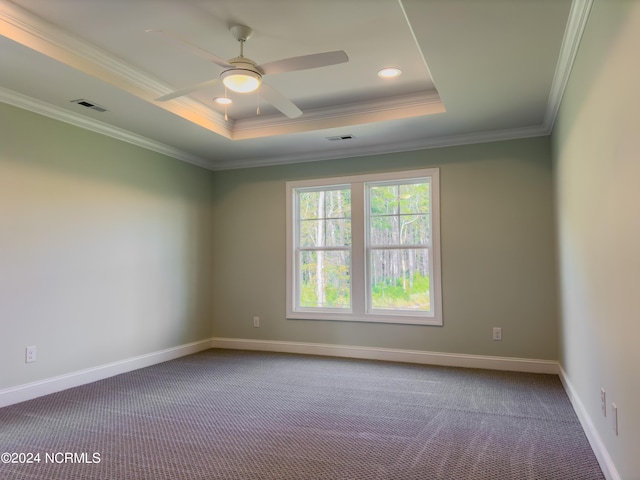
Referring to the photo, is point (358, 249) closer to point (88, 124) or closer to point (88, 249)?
point (88, 249)

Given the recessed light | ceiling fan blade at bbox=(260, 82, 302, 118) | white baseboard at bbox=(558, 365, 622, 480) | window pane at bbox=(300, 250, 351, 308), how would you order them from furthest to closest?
window pane at bbox=(300, 250, 351, 308)
the recessed light
ceiling fan blade at bbox=(260, 82, 302, 118)
white baseboard at bbox=(558, 365, 622, 480)

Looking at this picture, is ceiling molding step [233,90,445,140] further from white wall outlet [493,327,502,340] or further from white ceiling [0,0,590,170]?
white wall outlet [493,327,502,340]

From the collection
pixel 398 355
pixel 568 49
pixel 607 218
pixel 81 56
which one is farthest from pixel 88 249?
pixel 568 49

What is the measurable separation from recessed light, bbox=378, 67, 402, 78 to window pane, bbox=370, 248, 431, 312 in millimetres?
2013

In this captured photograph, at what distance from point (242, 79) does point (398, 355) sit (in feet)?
11.0

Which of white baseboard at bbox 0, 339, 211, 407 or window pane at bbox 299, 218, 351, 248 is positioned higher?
window pane at bbox 299, 218, 351, 248

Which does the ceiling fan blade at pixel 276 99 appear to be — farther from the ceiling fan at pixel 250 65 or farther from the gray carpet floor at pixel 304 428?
the gray carpet floor at pixel 304 428

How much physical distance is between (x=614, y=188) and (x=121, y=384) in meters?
3.97

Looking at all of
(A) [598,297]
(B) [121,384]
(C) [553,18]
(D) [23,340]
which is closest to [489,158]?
(C) [553,18]

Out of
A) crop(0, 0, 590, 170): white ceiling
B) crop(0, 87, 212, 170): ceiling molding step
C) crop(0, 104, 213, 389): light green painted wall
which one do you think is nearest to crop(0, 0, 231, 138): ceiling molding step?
crop(0, 0, 590, 170): white ceiling

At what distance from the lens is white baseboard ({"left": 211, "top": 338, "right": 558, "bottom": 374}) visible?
4.27m

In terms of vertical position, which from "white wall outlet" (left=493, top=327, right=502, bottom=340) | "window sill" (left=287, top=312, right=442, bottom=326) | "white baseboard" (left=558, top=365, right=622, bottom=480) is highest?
"window sill" (left=287, top=312, right=442, bottom=326)

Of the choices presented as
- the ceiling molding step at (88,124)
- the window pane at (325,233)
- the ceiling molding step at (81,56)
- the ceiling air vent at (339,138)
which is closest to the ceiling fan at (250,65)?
the ceiling molding step at (81,56)

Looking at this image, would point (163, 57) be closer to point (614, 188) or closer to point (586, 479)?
point (614, 188)
